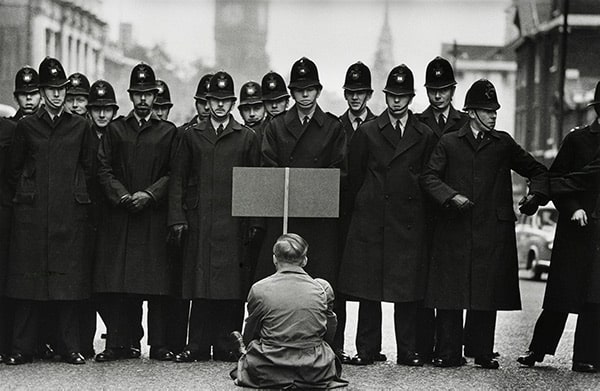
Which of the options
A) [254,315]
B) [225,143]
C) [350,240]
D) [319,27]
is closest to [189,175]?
[225,143]

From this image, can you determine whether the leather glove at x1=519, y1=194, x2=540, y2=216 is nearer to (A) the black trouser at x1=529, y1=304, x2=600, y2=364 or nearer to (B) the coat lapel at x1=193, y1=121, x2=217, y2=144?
(A) the black trouser at x1=529, y1=304, x2=600, y2=364

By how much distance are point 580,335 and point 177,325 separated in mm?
3322

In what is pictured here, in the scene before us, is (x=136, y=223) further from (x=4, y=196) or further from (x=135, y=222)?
(x=4, y=196)

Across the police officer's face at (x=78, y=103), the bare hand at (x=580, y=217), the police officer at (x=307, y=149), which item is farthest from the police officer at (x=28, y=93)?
the bare hand at (x=580, y=217)

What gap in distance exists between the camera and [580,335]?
31.8 feet

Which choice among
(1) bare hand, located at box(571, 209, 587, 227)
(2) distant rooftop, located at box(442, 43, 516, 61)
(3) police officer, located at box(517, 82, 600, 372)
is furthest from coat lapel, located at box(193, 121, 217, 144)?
(2) distant rooftop, located at box(442, 43, 516, 61)

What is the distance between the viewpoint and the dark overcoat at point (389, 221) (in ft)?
32.3

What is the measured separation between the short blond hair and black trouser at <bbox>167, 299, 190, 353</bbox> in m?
2.05

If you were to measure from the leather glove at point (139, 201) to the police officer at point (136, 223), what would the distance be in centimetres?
6

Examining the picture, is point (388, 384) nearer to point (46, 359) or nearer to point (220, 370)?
point (220, 370)

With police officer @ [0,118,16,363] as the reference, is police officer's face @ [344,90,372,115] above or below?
above

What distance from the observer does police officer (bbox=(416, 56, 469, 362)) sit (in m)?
10.1

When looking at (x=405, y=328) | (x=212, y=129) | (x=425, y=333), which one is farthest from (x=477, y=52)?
(x=405, y=328)

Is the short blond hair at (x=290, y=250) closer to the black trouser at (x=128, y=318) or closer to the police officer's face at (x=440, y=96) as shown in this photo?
the black trouser at (x=128, y=318)
